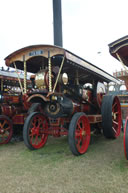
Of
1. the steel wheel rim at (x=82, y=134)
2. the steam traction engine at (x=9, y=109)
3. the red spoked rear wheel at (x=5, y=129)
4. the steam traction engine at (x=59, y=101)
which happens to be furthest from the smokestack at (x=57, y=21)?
the steel wheel rim at (x=82, y=134)

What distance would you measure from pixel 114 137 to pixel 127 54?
1920 mm

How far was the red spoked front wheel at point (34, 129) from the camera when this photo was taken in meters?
3.16

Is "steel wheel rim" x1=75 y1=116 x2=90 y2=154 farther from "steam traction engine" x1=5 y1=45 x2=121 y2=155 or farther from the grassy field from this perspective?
the grassy field

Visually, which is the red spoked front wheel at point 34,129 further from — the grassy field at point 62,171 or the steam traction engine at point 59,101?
the grassy field at point 62,171

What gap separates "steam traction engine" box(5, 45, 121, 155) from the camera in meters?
3.08

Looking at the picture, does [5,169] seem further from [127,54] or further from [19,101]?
[127,54]

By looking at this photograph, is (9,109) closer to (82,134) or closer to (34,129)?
(34,129)

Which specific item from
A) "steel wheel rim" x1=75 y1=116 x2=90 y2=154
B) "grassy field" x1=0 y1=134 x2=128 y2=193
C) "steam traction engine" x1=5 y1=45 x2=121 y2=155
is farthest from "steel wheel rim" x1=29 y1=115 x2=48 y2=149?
"steel wheel rim" x1=75 y1=116 x2=90 y2=154

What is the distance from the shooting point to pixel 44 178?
7.00 ft

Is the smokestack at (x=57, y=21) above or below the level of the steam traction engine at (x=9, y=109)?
above

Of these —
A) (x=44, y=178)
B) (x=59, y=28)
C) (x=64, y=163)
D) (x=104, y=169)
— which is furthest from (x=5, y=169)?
(x=59, y=28)

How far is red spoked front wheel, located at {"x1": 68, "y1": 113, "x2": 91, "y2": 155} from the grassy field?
13cm

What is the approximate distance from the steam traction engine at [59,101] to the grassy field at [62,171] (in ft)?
0.88

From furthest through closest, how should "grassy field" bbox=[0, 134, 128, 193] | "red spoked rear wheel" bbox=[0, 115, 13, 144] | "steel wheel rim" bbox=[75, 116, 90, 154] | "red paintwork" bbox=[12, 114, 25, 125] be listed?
"red paintwork" bbox=[12, 114, 25, 125]
"red spoked rear wheel" bbox=[0, 115, 13, 144]
"steel wheel rim" bbox=[75, 116, 90, 154]
"grassy field" bbox=[0, 134, 128, 193]
